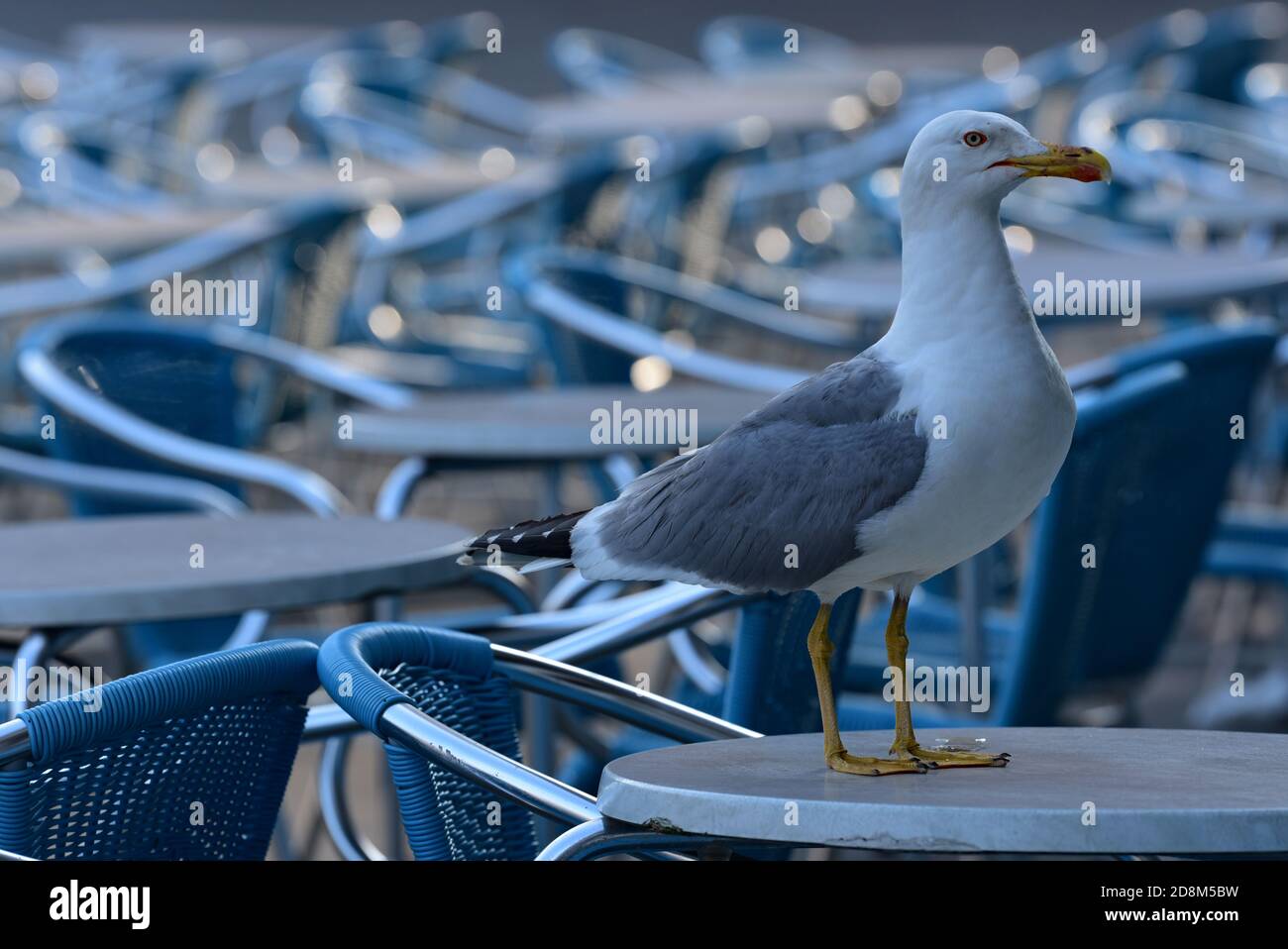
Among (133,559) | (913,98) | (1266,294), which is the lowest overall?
(133,559)

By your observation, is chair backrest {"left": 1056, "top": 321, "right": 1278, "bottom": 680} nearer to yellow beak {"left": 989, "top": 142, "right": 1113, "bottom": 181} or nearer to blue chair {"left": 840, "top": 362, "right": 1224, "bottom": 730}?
blue chair {"left": 840, "top": 362, "right": 1224, "bottom": 730}

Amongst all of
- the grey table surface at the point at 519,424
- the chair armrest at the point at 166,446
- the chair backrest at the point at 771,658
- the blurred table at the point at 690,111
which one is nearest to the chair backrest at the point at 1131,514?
the chair backrest at the point at 771,658

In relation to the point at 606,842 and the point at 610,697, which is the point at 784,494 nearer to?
the point at 606,842

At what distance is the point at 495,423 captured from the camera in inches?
115

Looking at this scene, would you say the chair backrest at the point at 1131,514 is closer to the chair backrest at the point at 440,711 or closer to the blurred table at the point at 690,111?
the chair backrest at the point at 440,711

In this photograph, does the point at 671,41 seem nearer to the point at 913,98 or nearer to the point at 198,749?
the point at 913,98

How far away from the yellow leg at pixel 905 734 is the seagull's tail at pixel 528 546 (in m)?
0.22

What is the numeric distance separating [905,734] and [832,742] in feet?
0.18

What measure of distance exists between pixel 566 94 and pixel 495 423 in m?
10.7

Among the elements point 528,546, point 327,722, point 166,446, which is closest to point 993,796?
point 528,546

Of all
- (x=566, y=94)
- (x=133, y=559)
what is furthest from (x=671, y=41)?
(x=133, y=559)

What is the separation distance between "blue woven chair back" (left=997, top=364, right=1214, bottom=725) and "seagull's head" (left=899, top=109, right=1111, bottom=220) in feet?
3.13

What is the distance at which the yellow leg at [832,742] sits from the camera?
1.34 m
